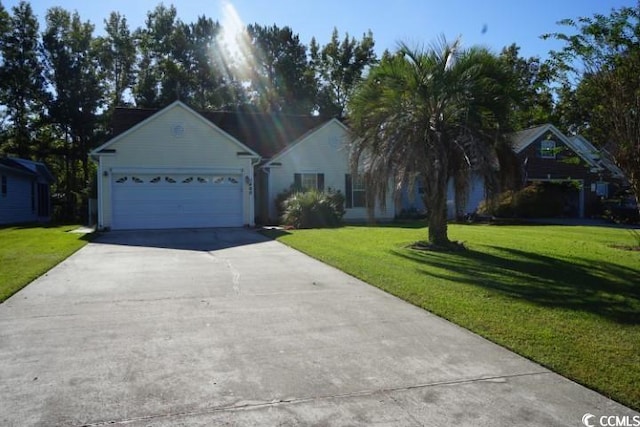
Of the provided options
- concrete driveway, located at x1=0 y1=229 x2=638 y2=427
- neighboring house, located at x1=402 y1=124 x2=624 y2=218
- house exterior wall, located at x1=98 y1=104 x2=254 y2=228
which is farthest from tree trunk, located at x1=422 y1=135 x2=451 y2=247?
neighboring house, located at x1=402 y1=124 x2=624 y2=218

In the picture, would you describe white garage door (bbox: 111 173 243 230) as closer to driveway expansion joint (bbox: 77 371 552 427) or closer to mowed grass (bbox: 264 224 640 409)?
mowed grass (bbox: 264 224 640 409)

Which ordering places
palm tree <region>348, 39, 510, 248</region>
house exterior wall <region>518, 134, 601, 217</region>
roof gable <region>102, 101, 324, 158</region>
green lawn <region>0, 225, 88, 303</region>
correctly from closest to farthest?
1. green lawn <region>0, 225, 88, 303</region>
2. palm tree <region>348, 39, 510, 248</region>
3. roof gable <region>102, 101, 324, 158</region>
4. house exterior wall <region>518, 134, 601, 217</region>

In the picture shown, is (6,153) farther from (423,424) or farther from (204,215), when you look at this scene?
(423,424)

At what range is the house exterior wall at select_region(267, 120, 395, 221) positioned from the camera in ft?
76.3

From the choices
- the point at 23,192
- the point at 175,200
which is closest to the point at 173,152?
the point at 175,200

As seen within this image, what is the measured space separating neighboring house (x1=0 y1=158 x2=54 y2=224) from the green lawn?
1166cm

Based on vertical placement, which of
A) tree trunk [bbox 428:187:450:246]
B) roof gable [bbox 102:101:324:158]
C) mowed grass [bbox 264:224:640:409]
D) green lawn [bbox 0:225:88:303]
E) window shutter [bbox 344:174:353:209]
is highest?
roof gable [bbox 102:101:324:158]

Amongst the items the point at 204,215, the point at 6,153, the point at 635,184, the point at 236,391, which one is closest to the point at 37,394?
the point at 236,391

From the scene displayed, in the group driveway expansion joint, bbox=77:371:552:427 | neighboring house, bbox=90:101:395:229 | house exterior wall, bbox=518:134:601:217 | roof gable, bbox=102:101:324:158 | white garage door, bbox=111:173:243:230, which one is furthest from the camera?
house exterior wall, bbox=518:134:601:217

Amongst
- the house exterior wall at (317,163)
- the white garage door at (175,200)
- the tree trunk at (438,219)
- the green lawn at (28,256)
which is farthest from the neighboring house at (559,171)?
the green lawn at (28,256)

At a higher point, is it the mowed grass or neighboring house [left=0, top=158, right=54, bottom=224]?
neighboring house [left=0, top=158, right=54, bottom=224]

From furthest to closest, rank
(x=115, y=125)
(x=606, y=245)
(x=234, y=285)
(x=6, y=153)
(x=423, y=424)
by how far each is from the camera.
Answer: (x=6, y=153), (x=115, y=125), (x=606, y=245), (x=234, y=285), (x=423, y=424)

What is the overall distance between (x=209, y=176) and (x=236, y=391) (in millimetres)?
17448

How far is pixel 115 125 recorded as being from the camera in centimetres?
2397
